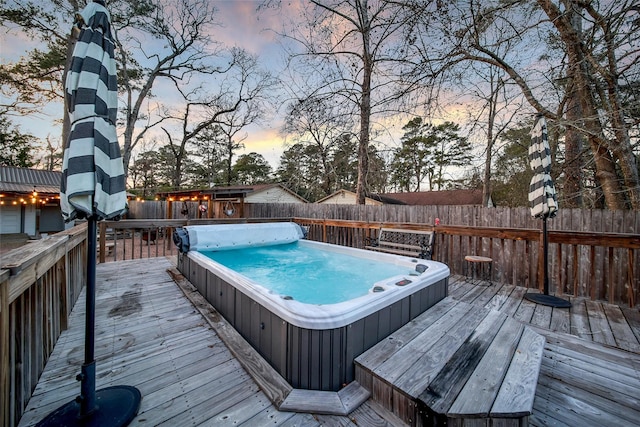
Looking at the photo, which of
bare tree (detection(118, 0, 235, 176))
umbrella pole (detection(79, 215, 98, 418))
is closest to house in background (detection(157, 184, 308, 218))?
bare tree (detection(118, 0, 235, 176))

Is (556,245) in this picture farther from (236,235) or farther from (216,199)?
(216,199)

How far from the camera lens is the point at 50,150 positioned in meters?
16.1

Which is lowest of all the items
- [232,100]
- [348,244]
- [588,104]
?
[348,244]

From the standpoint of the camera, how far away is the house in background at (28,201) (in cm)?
1046

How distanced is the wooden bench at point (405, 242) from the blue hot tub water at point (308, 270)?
959mm

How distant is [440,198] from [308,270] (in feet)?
48.0

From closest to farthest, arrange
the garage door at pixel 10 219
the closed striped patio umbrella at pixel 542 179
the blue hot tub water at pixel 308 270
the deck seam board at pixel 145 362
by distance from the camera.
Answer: the deck seam board at pixel 145 362 < the closed striped patio umbrella at pixel 542 179 < the blue hot tub water at pixel 308 270 < the garage door at pixel 10 219

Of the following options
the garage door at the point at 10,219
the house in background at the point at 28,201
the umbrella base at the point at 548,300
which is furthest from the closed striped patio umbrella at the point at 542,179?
the garage door at the point at 10,219

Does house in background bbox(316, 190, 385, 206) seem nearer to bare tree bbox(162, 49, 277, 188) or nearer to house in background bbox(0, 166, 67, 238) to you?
bare tree bbox(162, 49, 277, 188)

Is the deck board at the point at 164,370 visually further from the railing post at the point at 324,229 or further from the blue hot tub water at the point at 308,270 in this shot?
the railing post at the point at 324,229

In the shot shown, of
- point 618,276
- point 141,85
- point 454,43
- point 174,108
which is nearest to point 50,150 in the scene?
point 174,108

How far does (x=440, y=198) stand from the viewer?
653 inches

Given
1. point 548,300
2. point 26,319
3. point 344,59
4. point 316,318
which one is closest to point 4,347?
point 26,319

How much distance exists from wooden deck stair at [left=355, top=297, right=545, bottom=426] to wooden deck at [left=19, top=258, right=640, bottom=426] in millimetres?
182
